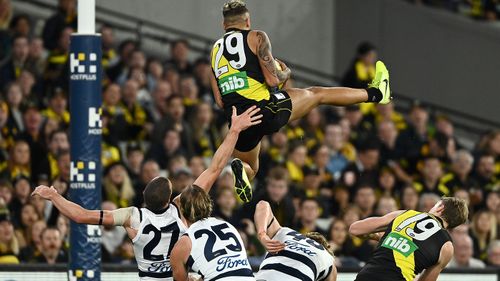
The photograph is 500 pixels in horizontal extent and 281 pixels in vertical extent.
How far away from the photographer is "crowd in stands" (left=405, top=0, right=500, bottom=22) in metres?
23.8

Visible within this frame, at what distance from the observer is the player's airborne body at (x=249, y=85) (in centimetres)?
1220

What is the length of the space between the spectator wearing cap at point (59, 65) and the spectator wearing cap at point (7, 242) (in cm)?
359

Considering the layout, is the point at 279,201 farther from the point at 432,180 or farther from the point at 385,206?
the point at 432,180

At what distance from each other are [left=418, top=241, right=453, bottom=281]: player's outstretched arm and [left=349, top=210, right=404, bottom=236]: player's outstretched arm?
1.76 feet

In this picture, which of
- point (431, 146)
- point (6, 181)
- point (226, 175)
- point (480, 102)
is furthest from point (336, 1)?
point (6, 181)

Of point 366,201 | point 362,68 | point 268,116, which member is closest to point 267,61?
point 268,116

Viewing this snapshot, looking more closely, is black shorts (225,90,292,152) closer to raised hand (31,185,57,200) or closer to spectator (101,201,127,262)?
raised hand (31,185,57,200)

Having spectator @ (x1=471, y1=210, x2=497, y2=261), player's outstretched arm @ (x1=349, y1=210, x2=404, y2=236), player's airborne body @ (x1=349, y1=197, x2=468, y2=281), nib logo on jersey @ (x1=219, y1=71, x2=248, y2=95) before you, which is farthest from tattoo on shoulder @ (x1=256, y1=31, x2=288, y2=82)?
spectator @ (x1=471, y1=210, x2=497, y2=261)

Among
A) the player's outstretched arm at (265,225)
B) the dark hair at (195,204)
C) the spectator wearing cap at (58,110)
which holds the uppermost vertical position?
the dark hair at (195,204)

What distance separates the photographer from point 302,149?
18.3m

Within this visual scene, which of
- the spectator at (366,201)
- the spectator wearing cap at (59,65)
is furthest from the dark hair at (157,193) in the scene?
the spectator wearing cap at (59,65)

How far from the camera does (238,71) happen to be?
40.1 feet

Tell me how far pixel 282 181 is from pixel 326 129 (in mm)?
2509

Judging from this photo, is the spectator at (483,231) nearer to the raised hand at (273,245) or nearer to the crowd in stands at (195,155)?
the crowd in stands at (195,155)
